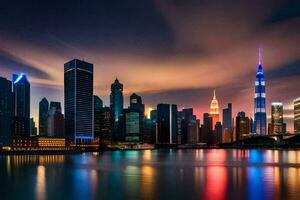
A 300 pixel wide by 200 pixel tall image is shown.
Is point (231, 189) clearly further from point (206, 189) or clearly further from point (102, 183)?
point (102, 183)

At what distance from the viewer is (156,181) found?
5322 cm

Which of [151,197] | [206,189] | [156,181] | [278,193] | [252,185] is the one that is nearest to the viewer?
[151,197]

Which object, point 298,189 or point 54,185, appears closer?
point 298,189

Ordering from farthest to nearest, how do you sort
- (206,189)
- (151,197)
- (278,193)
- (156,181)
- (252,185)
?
(156,181) → (252,185) → (206,189) → (278,193) → (151,197)

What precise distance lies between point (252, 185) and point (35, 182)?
96.5 ft

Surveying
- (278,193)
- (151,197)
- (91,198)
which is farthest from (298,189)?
(91,198)

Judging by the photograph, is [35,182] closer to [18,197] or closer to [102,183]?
[102,183]

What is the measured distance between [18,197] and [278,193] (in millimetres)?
28082

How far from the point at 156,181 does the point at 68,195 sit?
14919mm

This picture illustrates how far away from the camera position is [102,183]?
52.3m

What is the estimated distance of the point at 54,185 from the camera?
50688 mm

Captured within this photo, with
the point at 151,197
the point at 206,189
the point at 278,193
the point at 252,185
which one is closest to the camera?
the point at 151,197

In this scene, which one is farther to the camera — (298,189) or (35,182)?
(35,182)

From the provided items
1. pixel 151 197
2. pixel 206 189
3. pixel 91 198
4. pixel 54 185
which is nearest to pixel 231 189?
pixel 206 189
